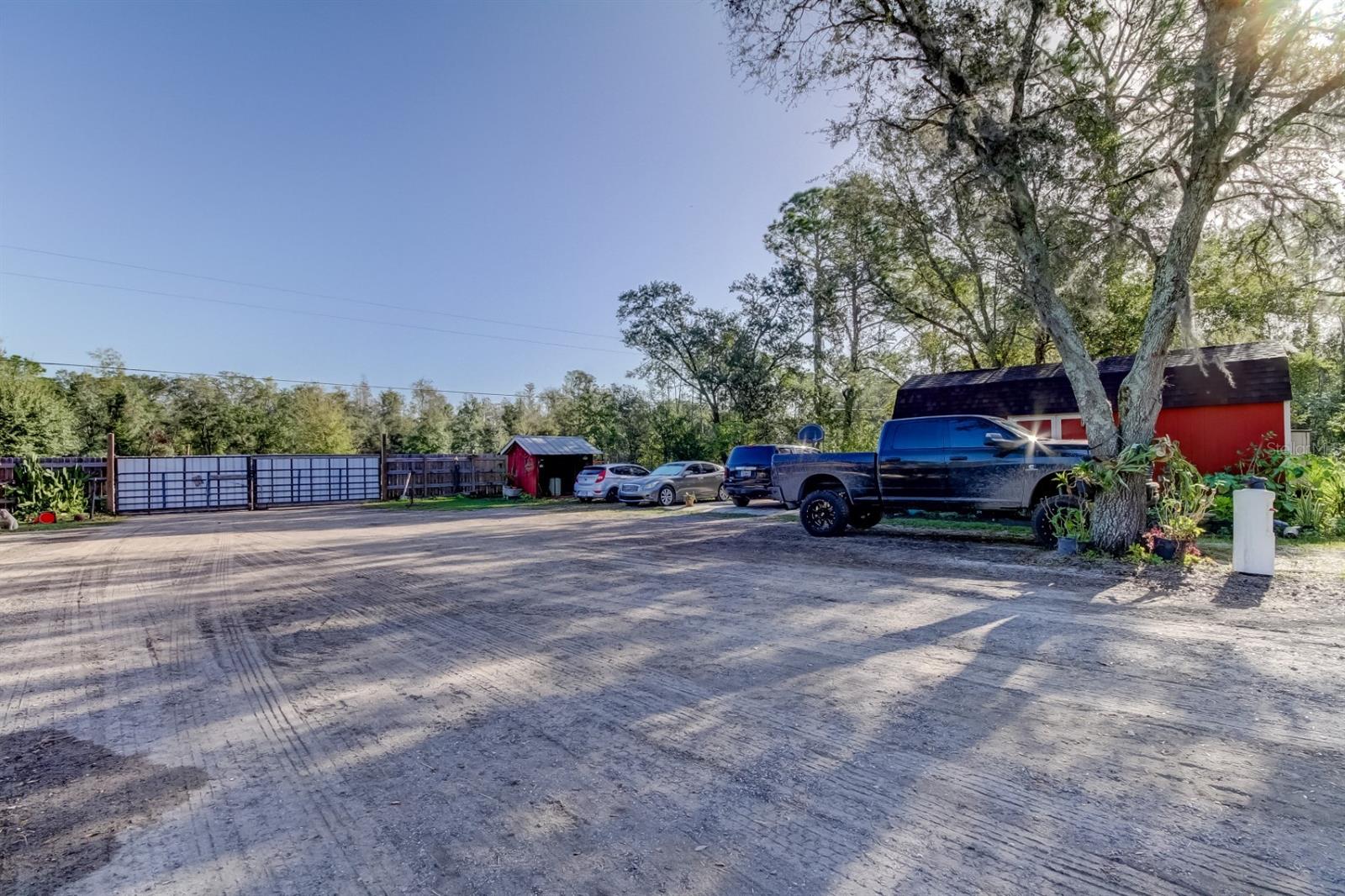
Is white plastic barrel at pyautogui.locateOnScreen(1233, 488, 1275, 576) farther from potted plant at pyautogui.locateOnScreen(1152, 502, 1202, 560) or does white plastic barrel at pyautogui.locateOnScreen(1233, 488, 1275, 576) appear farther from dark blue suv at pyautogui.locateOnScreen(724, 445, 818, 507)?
dark blue suv at pyautogui.locateOnScreen(724, 445, 818, 507)

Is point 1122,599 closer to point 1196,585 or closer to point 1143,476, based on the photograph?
point 1196,585

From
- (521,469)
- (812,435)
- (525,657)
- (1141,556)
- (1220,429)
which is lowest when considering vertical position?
(525,657)

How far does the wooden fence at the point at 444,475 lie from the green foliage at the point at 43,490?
9539mm

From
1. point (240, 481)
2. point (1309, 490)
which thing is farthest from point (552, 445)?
point (1309, 490)

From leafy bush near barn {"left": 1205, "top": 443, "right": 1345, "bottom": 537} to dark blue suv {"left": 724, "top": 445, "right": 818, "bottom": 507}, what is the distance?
8.91 m

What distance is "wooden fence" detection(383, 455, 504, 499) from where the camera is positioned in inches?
1062

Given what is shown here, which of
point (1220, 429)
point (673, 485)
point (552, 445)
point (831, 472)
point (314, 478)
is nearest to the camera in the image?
point (831, 472)

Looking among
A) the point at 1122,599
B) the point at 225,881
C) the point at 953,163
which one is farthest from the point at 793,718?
the point at 953,163

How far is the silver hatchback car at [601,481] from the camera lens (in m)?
22.4

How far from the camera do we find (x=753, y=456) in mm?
18250

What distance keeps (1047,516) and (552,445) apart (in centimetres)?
2034

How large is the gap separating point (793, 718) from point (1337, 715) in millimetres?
2946

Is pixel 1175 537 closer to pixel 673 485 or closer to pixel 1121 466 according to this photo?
pixel 1121 466

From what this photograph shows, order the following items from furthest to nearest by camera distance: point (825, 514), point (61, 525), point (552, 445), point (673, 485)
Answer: point (552, 445) → point (673, 485) → point (61, 525) → point (825, 514)
